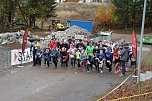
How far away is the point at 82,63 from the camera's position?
902 inches

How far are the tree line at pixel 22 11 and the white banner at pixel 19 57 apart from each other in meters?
31.8

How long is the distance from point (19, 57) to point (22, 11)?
38.8m

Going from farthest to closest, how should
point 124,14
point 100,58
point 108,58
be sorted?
point 124,14 → point 108,58 → point 100,58

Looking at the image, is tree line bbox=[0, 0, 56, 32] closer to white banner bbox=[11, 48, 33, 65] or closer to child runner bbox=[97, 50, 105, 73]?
white banner bbox=[11, 48, 33, 65]

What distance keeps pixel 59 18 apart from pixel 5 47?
4274cm

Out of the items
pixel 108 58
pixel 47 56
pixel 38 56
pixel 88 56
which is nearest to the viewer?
pixel 108 58

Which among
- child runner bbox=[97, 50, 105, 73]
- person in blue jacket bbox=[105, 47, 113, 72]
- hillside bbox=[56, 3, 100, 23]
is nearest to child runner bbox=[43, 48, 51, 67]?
child runner bbox=[97, 50, 105, 73]

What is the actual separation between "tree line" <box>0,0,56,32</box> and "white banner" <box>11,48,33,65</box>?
3178 cm

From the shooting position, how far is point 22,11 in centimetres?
6216

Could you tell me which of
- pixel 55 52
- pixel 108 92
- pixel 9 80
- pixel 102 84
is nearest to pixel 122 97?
pixel 108 92

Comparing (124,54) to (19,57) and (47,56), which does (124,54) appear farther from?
(19,57)

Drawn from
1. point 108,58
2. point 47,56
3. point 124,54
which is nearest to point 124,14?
point 47,56

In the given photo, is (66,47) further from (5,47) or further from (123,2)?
(123,2)

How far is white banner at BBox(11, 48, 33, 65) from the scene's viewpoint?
23.9 metres
